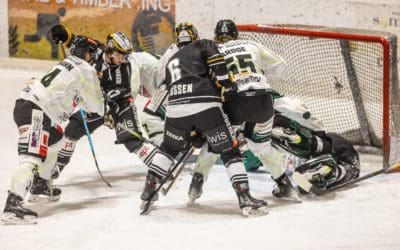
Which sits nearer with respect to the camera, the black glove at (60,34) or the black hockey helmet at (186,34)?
the black hockey helmet at (186,34)

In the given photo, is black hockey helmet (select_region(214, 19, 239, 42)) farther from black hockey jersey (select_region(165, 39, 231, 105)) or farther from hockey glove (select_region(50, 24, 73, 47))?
hockey glove (select_region(50, 24, 73, 47))

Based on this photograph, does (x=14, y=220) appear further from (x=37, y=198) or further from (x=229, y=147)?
(x=229, y=147)

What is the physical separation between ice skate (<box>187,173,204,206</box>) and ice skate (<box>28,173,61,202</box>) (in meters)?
0.90

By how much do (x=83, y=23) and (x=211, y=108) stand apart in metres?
5.14

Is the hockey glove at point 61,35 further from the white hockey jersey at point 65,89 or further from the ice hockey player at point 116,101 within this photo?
the white hockey jersey at point 65,89

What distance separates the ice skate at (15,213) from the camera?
570 centimetres

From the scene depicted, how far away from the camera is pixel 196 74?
585 centimetres

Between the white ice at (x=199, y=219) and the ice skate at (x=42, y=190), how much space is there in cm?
6

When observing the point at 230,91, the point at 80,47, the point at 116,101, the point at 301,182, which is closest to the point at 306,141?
the point at 301,182

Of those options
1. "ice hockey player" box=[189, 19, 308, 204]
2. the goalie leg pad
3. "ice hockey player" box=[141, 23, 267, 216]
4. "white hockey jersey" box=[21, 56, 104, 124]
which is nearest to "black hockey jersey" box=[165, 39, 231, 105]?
"ice hockey player" box=[141, 23, 267, 216]

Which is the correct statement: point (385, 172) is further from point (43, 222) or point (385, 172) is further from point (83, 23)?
point (83, 23)

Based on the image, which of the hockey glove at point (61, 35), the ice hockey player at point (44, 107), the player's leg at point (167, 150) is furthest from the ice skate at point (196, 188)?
the hockey glove at point (61, 35)

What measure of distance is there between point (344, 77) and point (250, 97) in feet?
8.25

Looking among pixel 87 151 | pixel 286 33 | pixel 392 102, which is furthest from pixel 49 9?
pixel 392 102
